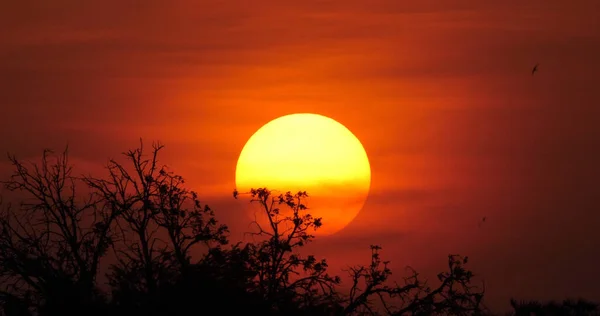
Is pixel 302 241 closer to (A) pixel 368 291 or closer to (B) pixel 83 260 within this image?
(A) pixel 368 291

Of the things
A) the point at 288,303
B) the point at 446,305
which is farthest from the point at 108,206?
the point at 446,305

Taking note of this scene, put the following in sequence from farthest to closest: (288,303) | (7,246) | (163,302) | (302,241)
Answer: (302,241)
(7,246)
(288,303)
(163,302)

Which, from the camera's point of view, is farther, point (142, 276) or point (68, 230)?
point (68, 230)

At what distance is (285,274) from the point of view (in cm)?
2755

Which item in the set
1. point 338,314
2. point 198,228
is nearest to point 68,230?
point 198,228

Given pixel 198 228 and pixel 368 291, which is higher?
pixel 198 228

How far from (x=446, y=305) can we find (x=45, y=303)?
10977 millimetres

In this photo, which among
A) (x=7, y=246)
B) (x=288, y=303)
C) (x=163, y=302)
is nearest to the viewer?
(x=163, y=302)

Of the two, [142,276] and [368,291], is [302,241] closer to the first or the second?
[368,291]

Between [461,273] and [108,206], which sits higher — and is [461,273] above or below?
below

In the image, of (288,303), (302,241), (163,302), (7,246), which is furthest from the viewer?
(302,241)

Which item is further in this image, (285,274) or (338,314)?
(285,274)

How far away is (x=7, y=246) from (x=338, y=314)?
9250 mm

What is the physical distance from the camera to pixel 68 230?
28.1m
